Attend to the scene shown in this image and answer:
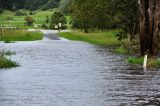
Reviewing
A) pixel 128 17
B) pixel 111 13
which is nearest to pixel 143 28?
pixel 128 17

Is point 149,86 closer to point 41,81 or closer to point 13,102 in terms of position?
point 41,81

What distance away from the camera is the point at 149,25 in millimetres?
49531

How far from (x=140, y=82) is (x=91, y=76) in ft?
14.4

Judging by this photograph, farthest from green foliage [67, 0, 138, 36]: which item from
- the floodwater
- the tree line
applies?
the floodwater

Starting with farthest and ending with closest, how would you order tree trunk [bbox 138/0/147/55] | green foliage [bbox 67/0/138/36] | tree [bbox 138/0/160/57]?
green foliage [bbox 67/0/138/36]
tree trunk [bbox 138/0/147/55]
tree [bbox 138/0/160/57]

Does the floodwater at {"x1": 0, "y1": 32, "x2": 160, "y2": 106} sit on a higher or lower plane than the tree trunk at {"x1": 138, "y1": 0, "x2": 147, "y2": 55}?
lower

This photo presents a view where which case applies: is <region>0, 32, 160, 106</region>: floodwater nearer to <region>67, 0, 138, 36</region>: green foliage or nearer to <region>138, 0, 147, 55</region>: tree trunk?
<region>138, 0, 147, 55</region>: tree trunk

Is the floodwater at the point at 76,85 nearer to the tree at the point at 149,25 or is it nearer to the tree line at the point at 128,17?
the tree at the point at 149,25

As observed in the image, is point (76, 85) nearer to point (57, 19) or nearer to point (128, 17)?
point (128, 17)

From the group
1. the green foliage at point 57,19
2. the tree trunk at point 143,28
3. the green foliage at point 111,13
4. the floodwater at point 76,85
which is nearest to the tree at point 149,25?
the tree trunk at point 143,28

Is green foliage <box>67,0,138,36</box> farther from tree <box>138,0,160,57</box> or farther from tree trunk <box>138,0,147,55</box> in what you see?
tree trunk <box>138,0,147,55</box>

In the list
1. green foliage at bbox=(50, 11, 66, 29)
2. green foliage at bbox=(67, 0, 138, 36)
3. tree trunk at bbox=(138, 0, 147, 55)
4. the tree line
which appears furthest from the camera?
green foliage at bbox=(50, 11, 66, 29)

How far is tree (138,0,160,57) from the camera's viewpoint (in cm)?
4875

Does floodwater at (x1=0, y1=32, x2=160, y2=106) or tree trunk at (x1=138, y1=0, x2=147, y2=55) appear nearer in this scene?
floodwater at (x1=0, y1=32, x2=160, y2=106)
